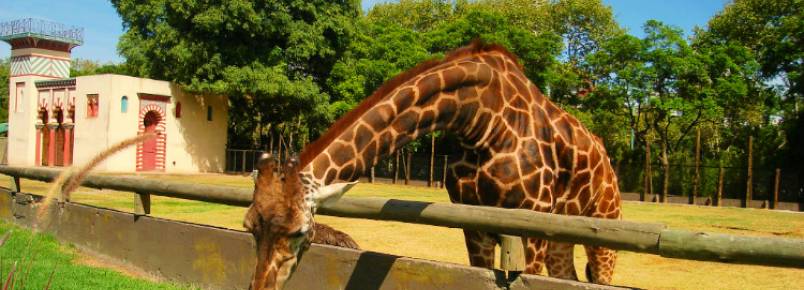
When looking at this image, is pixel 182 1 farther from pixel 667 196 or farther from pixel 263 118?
pixel 667 196

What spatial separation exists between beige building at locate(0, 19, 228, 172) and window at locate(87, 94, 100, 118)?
46 millimetres

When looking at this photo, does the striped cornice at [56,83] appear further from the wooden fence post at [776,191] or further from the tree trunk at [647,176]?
the wooden fence post at [776,191]

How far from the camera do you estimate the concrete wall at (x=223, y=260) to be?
433cm

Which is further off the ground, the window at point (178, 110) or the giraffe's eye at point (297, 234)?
the window at point (178, 110)

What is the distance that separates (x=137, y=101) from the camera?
114 feet

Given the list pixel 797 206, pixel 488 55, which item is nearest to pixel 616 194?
pixel 488 55

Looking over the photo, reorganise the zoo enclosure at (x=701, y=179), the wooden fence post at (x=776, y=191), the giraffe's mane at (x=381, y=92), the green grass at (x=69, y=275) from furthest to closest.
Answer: the zoo enclosure at (x=701, y=179), the wooden fence post at (x=776, y=191), the green grass at (x=69, y=275), the giraffe's mane at (x=381, y=92)

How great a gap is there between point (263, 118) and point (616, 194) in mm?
35427

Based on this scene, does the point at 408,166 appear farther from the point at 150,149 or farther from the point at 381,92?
the point at 381,92

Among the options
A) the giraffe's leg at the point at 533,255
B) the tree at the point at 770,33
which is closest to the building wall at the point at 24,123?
the tree at the point at 770,33

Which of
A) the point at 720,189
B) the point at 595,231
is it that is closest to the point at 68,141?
the point at 720,189

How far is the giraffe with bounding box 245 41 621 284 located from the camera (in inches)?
Result: 152

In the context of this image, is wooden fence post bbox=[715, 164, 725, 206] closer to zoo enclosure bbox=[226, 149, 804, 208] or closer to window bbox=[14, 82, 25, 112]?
zoo enclosure bbox=[226, 149, 804, 208]

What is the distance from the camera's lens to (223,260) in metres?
6.11
